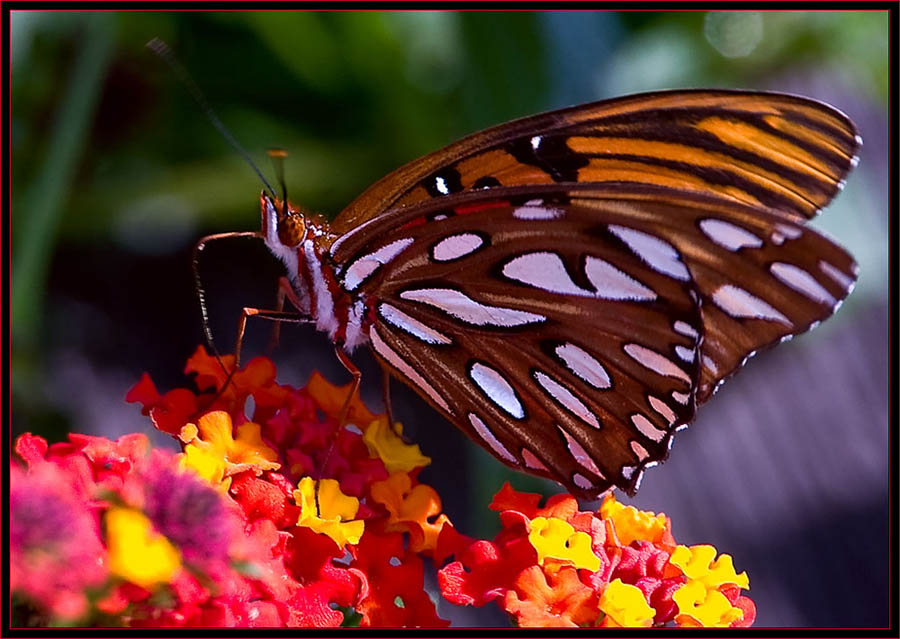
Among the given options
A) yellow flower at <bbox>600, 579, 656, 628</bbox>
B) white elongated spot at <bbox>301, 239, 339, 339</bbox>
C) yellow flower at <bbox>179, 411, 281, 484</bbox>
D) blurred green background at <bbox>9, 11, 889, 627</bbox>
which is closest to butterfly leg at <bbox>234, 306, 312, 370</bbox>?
white elongated spot at <bbox>301, 239, 339, 339</bbox>

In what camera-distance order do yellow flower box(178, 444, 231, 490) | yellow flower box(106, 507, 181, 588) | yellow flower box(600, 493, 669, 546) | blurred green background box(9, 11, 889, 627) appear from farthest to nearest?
blurred green background box(9, 11, 889, 627) → yellow flower box(600, 493, 669, 546) → yellow flower box(178, 444, 231, 490) → yellow flower box(106, 507, 181, 588)

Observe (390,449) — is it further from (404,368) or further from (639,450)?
(639,450)

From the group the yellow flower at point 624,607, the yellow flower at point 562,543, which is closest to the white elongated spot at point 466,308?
the yellow flower at point 562,543

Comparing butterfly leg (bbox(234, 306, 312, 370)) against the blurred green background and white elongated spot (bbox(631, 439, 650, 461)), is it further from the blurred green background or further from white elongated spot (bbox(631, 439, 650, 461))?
the blurred green background

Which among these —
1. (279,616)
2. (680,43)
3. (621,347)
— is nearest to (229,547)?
(279,616)

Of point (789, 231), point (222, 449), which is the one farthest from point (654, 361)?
point (222, 449)

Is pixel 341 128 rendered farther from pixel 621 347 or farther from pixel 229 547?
pixel 229 547
